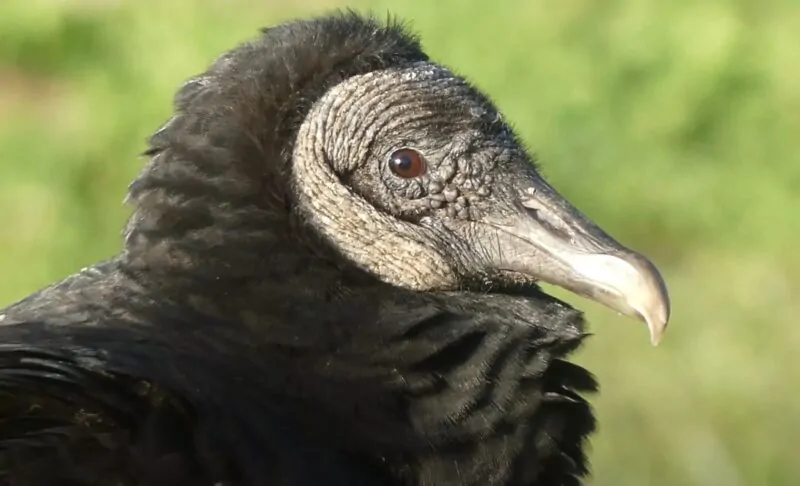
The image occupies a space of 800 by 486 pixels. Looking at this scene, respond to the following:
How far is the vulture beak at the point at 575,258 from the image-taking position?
3.26 m

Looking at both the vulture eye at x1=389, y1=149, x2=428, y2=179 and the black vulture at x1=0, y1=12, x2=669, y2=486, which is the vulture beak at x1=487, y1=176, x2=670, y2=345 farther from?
the vulture eye at x1=389, y1=149, x2=428, y2=179

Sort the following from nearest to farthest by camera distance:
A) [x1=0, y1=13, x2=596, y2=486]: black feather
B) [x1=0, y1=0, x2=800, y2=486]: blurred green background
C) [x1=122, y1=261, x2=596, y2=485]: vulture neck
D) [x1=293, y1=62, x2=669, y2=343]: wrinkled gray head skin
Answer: [x1=0, y1=13, x2=596, y2=486]: black feather, [x1=122, y1=261, x2=596, y2=485]: vulture neck, [x1=293, y1=62, x2=669, y2=343]: wrinkled gray head skin, [x1=0, y1=0, x2=800, y2=486]: blurred green background

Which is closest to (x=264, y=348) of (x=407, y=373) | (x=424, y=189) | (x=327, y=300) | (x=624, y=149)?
(x=327, y=300)

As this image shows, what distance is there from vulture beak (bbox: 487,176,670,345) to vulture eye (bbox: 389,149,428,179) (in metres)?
0.22

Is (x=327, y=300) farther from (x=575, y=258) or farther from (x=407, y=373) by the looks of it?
(x=575, y=258)

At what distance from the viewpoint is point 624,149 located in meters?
8.25

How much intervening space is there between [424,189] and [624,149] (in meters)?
4.86

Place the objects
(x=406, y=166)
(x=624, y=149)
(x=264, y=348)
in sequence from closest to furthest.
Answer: (x=264, y=348) → (x=406, y=166) → (x=624, y=149)

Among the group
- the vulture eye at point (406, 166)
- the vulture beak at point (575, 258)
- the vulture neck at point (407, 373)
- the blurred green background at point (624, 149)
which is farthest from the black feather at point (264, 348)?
the blurred green background at point (624, 149)

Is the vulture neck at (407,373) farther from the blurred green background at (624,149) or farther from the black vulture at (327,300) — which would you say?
the blurred green background at (624,149)

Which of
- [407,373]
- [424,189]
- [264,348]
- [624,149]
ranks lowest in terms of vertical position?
[264,348]

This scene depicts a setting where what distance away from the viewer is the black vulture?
2957 mm

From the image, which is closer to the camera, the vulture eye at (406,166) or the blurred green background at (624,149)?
the vulture eye at (406,166)

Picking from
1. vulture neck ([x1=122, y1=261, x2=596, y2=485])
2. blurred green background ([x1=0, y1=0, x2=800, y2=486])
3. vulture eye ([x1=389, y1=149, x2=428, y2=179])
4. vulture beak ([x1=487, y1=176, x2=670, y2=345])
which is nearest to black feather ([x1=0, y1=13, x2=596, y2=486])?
vulture neck ([x1=122, y1=261, x2=596, y2=485])
